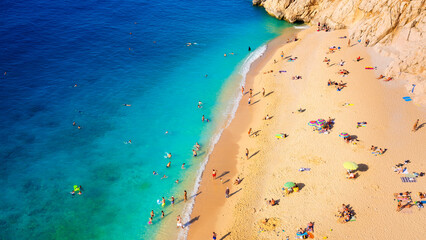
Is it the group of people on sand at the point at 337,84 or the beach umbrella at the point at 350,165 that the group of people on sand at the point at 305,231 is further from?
the group of people on sand at the point at 337,84

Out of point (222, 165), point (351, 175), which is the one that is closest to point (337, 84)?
point (351, 175)

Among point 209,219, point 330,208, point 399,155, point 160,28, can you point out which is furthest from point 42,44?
point 399,155


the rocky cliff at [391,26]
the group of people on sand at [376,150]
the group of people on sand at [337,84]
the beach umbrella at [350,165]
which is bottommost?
the beach umbrella at [350,165]

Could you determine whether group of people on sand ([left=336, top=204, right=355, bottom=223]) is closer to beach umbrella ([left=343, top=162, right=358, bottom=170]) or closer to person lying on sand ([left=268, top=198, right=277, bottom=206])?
beach umbrella ([left=343, top=162, right=358, bottom=170])

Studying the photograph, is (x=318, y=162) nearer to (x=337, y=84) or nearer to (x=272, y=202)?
(x=272, y=202)

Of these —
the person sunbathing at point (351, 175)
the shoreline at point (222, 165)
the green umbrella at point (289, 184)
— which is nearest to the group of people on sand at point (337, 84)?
the shoreline at point (222, 165)

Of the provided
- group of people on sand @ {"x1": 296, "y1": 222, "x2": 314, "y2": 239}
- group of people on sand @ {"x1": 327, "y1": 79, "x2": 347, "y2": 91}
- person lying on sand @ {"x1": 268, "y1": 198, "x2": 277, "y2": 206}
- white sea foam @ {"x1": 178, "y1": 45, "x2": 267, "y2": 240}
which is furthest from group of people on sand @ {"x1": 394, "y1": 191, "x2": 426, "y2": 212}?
white sea foam @ {"x1": 178, "y1": 45, "x2": 267, "y2": 240}
